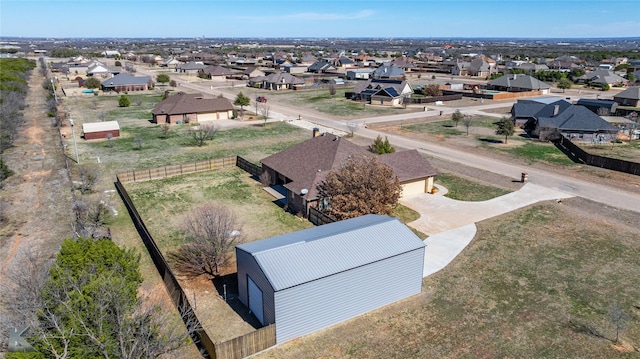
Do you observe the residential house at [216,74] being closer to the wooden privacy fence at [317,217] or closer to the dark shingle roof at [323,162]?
the dark shingle roof at [323,162]

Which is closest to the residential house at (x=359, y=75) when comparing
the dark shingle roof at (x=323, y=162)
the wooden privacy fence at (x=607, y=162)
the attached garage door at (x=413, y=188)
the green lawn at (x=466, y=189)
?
the wooden privacy fence at (x=607, y=162)

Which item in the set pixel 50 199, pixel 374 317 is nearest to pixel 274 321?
pixel 374 317

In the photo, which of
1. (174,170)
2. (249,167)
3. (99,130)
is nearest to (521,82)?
(249,167)

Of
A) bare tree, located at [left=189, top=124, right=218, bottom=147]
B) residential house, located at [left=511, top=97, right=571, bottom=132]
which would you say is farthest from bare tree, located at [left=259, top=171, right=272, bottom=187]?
residential house, located at [left=511, top=97, right=571, bottom=132]

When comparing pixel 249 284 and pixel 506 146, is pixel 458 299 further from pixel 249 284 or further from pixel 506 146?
pixel 506 146

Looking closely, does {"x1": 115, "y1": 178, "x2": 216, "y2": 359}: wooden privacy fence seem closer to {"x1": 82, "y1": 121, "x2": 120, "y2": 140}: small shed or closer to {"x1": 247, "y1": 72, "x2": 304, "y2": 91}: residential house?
{"x1": 82, "y1": 121, "x2": 120, "y2": 140}: small shed
